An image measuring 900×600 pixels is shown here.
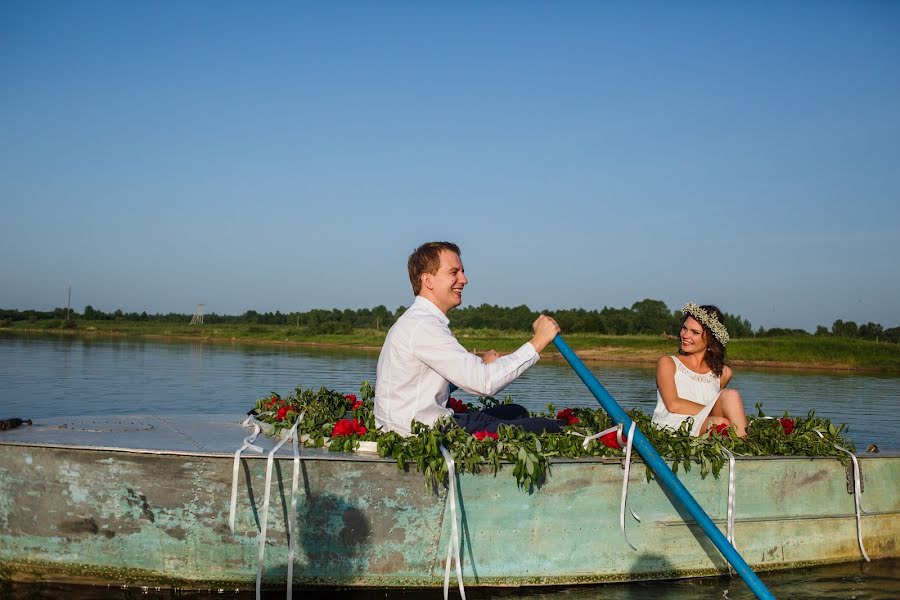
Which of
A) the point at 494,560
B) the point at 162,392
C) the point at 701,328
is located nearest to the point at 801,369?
the point at 162,392

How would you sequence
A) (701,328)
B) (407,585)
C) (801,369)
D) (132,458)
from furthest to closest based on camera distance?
→ (801,369), (701,328), (407,585), (132,458)

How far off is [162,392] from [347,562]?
14.1m

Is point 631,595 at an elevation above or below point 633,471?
below

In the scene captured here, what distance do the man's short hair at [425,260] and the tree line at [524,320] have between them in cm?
3142

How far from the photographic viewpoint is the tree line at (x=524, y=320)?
47.4 m

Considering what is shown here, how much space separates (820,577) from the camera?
227 inches

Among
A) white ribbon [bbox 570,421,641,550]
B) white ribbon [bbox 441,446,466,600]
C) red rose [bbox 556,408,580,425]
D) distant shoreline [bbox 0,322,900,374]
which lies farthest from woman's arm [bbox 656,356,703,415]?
distant shoreline [bbox 0,322,900,374]

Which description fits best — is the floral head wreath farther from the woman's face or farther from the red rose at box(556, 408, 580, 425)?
Answer: the red rose at box(556, 408, 580, 425)

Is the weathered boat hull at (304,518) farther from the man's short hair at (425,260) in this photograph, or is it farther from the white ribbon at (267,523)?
the man's short hair at (425,260)

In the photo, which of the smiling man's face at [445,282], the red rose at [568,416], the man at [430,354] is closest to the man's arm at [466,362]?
the man at [430,354]

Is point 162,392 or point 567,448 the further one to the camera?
point 162,392

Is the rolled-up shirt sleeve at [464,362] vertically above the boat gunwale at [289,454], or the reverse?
the rolled-up shirt sleeve at [464,362]

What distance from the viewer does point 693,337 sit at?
649 centimetres

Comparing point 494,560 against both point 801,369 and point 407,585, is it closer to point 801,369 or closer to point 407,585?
point 407,585
